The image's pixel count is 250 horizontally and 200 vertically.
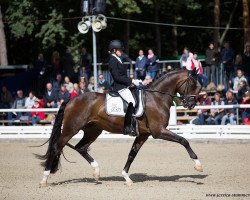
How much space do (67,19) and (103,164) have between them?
16.8m

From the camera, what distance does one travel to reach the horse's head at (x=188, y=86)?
1217 centimetres

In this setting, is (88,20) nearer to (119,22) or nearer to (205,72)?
(205,72)

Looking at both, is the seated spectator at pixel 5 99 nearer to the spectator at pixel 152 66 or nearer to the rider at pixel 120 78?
the spectator at pixel 152 66

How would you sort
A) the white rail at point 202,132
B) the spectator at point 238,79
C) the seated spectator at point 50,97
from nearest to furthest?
the white rail at point 202,132 < the spectator at point 238,79 < the seated spectator at point 50,97

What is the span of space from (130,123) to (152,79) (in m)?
10.9

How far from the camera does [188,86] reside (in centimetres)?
1217

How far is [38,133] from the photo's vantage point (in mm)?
21422

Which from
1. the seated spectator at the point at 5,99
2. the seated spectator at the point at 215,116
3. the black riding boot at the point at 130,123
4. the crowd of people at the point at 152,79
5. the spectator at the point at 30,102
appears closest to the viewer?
the black riding boot at the point at 130,123

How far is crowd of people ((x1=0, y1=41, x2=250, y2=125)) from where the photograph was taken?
20.9 metres

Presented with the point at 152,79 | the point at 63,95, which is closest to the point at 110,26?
the point at 63,95

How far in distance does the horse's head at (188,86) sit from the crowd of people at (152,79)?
8.15 metres

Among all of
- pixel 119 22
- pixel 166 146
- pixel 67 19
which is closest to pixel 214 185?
pixel 166 146

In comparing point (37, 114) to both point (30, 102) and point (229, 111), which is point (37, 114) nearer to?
point (30, 102)

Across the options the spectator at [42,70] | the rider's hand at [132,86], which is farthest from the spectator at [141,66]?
the rider's hand at [132,86]
